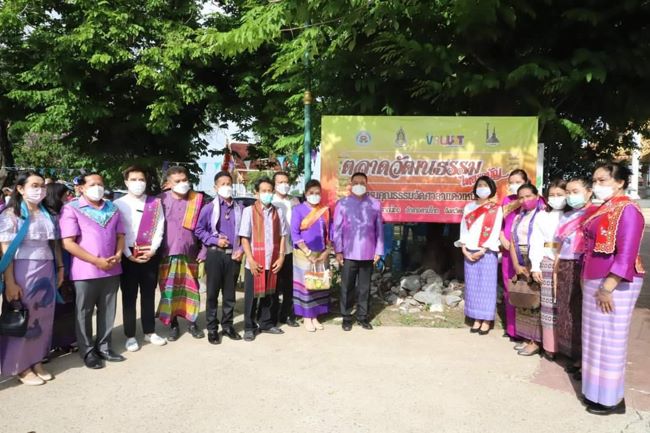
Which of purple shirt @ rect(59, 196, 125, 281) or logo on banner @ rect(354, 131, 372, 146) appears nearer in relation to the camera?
purple shirt @ rect(59, 196, 125, 281)

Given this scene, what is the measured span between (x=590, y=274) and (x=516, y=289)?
4.52 ft

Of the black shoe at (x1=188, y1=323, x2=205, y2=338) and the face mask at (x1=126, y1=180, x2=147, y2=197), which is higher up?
the face mask at (x1=126, y1=180, x2=147, y2=197)

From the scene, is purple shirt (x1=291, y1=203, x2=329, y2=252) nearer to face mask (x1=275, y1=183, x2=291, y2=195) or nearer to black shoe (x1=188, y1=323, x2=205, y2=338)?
face mask (x1=275, y1=183, x2=291, y2=195)

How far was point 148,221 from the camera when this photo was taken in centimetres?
490

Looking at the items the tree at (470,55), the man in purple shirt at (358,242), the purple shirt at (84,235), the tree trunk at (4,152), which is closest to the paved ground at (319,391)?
the man in purple shirt at (358,242)

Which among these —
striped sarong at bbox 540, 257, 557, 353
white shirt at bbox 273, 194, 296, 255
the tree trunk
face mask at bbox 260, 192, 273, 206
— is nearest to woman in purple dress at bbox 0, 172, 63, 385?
face mask at bbox 260, 192, 273, 206

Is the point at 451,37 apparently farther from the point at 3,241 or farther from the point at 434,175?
the point at 3,241

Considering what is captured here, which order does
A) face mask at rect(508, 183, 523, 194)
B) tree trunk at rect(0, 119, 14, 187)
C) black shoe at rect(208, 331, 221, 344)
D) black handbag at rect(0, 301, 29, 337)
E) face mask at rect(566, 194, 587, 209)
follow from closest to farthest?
black handbag at rect(0, 301, 29, 337)
face mask at rect(566, 194, 587, 209)
black shoe at rect(208, 331, 221, 344)
face mask at rect(508, 183, 523, 194)
tree trunk at rect(0, 119, 14, 187)

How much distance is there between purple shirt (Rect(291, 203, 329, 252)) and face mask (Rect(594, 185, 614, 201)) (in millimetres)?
2785

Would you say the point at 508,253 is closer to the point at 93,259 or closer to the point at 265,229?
the point at 265,229

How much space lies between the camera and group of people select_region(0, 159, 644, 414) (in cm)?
352

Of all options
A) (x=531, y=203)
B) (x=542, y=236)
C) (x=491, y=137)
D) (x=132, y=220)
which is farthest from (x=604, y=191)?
(x=132, y=220)

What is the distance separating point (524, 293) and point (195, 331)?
3277mm

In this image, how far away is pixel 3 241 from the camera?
3836mm
